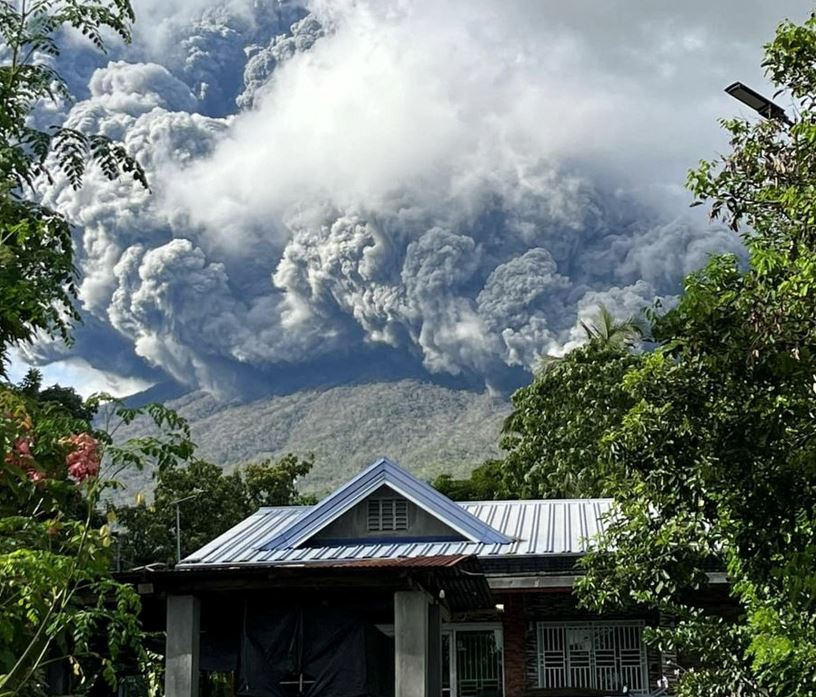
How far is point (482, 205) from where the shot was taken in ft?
552

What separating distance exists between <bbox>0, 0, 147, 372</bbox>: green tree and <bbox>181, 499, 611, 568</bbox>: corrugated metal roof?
8.37 m

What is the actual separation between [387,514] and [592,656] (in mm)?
→ 3722

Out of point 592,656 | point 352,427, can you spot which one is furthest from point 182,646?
point 352,427

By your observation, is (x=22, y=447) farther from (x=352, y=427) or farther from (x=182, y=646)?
(x=352, y=427)

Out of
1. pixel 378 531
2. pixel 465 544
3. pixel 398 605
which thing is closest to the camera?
pixel 398 605

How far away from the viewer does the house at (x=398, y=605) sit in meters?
12.5

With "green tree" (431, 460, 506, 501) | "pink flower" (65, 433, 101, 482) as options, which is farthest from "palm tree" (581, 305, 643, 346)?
"pink flower" (65, 433, 101, 482)

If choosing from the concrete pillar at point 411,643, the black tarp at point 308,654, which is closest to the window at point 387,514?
the black tarp at point 308,654

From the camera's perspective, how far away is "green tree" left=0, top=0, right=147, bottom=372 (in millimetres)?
6465

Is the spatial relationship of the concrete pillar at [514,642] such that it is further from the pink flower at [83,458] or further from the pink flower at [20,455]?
the pink flower at [20,455]

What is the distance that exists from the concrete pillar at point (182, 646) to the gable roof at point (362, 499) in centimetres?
451

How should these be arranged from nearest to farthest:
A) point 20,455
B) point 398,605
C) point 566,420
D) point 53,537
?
1. point 20,455
2. point 53,537
3. point 398,605
4. point 566,420

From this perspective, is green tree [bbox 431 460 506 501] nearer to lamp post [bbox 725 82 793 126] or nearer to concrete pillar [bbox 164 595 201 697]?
concrete pillar [bbox 164 595 201 697]

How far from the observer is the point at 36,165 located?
28.0ft
